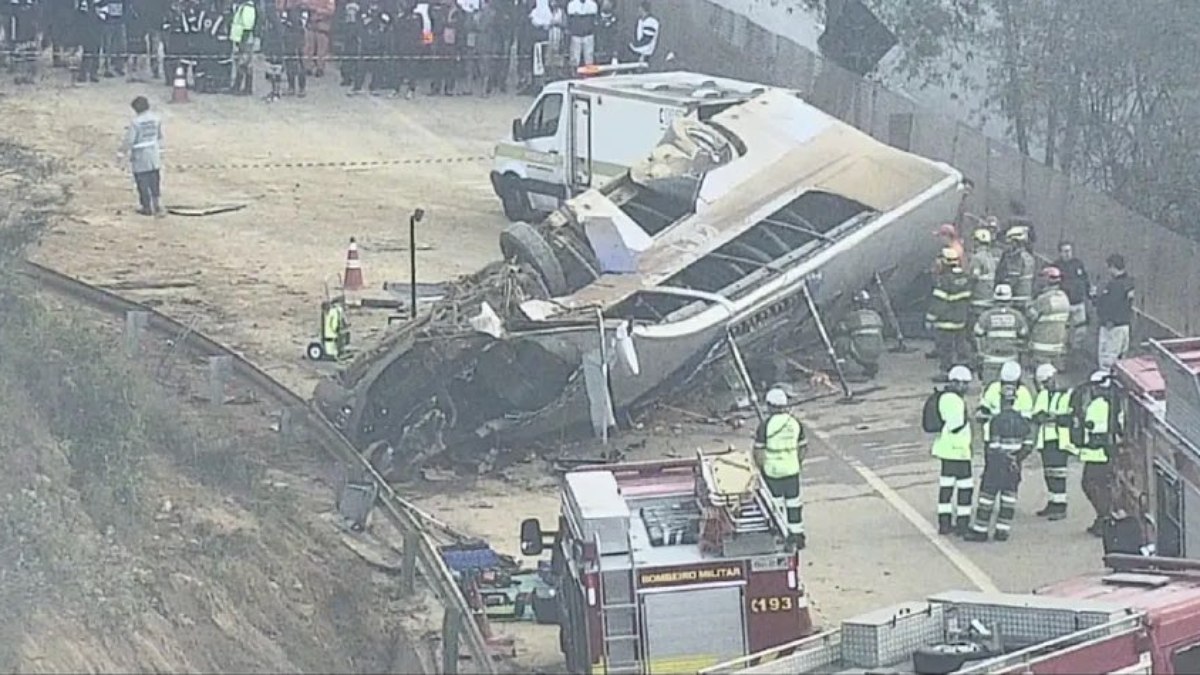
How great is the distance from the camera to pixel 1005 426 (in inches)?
696

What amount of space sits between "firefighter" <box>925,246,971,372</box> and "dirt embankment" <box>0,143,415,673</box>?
628 cm

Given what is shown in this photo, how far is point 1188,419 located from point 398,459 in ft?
22.0

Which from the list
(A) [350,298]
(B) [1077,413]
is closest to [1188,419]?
(B) [1077,413]

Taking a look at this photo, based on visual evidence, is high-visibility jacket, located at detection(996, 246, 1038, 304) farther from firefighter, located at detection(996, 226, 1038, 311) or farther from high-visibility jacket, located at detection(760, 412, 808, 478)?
high-visibility jacket, located at detection(760, 412, 808, 478)

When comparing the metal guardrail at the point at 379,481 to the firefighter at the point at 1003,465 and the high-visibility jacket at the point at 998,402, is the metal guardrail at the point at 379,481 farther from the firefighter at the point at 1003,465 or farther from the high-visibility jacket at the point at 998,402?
the high-visibility jacket at the point at 998,402

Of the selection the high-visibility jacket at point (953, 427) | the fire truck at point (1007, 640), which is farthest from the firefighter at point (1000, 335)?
the fire truck at point (1007, 640)

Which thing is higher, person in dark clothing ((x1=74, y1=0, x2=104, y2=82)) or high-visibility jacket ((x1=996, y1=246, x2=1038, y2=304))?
person in dark clothing ((x1=74, y1=0, x2=104, y2=82))

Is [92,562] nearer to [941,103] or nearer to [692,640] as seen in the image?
[692,640]

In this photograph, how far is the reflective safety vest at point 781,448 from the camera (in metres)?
16.9

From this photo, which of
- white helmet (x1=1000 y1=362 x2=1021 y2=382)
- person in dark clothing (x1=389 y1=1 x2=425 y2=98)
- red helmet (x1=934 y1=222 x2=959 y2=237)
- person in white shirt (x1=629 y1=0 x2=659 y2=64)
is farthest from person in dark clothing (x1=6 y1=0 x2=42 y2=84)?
white helmet (x1=1000 y1=362 x2=1021 y2=382)

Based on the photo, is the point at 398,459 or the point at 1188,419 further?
the point at 398,459

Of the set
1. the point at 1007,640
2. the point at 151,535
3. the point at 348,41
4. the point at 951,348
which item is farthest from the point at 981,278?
the point at 348,41

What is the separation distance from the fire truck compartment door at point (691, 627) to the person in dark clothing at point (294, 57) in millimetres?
20843

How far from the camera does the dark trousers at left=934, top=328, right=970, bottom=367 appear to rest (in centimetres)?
2259
